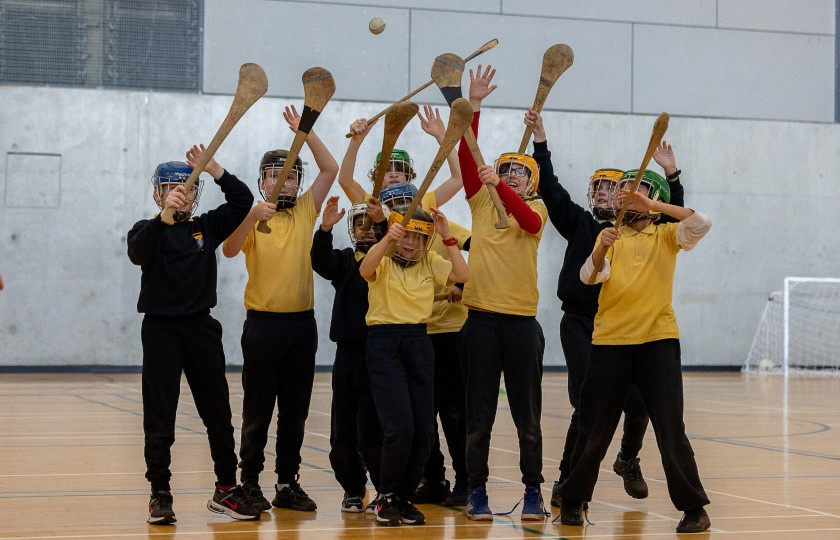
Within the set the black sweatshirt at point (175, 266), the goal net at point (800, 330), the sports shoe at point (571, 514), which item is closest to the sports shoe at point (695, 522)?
the sports shoe at point (571, 514)

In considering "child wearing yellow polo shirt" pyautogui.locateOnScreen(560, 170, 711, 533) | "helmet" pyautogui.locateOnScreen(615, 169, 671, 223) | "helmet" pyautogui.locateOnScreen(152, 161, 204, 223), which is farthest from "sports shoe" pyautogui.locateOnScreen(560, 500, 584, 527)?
"helmet" pyautogui.locateOnScreen(152, 161, 204, 223)

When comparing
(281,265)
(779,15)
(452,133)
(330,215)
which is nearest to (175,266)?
(281,265)

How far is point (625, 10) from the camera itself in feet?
54.3

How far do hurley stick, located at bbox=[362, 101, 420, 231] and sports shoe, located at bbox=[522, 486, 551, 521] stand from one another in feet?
5.42

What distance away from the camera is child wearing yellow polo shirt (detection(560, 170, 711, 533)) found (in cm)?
470

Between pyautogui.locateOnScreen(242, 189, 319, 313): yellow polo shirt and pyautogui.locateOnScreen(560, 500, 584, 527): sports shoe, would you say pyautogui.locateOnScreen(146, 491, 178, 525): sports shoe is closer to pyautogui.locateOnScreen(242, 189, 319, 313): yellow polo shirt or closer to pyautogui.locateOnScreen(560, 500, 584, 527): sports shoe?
pyautogui.locateOnScreen(242, 189, 319, 313): yellow polo shirt

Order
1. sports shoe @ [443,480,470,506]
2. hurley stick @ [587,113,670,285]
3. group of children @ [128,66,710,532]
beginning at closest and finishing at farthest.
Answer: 1. hurley stick @ [587,113,670,285]
2. group of children @ [128,66,710,532]
3. sports shoe @ [443,480,470,506]

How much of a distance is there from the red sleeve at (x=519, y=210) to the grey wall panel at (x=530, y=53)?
34.0ft

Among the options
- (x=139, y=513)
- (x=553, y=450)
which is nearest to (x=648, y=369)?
(x=139, y=513)

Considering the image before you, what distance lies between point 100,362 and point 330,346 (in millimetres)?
3179

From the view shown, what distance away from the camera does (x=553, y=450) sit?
770 cm

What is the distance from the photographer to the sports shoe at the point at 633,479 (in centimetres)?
562

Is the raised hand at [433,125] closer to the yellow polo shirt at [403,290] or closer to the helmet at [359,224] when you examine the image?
the helmet at [359,224]

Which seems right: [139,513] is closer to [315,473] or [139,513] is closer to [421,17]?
[315,473]
